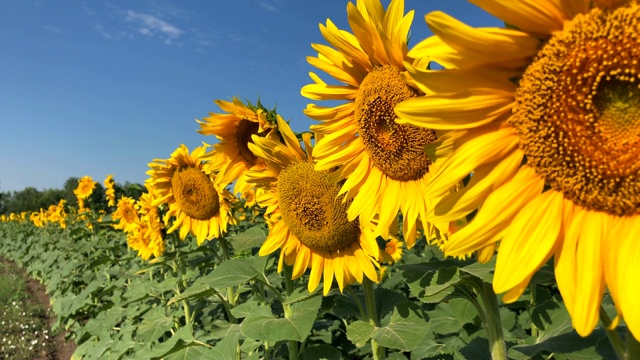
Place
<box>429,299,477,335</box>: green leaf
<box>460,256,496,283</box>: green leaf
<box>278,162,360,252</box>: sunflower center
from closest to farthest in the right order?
<box>460,256,496,283</box>: green leaf < <box>278,162,360,252</box>: sunflower center < <box>429,299,477,335</box>: green leaf

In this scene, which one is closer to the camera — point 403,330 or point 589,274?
point 589,274

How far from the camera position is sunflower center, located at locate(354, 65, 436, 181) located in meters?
1.71

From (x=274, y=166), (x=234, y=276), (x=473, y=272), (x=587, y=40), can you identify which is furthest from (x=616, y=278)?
(x=234, y=276)

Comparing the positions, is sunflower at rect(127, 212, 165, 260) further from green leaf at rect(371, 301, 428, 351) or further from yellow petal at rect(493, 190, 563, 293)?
yellow petal at rect(493, 190, 563, 293)

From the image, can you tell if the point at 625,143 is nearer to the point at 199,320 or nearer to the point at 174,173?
the point at 174,173

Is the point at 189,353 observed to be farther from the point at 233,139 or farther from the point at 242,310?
the point at 233,139

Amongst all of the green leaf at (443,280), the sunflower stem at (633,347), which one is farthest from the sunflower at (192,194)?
the sunflower stem at (633,347)

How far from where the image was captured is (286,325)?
2.31 metres

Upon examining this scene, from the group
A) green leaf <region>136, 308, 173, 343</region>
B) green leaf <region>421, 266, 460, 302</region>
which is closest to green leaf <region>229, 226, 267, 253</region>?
green leaf <region>421, 266, 460, 302</region>

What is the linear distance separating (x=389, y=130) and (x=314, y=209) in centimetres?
68

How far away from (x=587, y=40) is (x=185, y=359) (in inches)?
110

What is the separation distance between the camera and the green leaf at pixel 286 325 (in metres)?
2.23

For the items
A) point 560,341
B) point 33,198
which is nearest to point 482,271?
point 560,341

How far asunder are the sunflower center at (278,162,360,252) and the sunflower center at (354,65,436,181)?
0.45 meters
